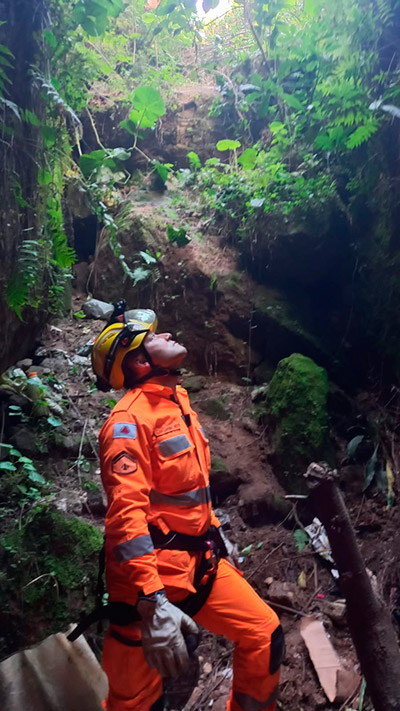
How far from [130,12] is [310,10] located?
4.13 metres

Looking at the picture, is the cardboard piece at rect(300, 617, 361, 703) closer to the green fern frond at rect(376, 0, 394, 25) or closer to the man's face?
the man's face

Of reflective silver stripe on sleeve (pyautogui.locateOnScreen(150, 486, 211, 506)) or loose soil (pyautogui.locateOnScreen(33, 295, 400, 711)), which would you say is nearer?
reflective silver stripe on sleeve (pyautogui.locateOnScreen(150, 486, 211, 506))

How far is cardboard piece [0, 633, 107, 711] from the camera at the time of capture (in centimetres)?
244

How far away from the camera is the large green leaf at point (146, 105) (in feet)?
14.9

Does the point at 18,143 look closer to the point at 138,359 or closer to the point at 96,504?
the point at 138,359

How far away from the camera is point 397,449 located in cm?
388

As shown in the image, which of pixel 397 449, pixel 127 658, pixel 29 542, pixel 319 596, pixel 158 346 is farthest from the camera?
pixel 397 449

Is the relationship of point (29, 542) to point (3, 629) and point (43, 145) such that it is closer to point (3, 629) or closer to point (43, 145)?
point (3, 629)

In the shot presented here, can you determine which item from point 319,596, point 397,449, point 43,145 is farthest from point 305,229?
point 319,596

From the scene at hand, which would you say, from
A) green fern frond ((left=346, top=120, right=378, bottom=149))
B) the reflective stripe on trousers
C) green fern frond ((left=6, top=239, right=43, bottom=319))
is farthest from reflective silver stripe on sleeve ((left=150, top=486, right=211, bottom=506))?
green fern frond ((left=346, top=120, right=378, bottom=149))

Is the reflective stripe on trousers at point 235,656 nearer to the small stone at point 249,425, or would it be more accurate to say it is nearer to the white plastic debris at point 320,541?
the white plastic debris at point 320,541

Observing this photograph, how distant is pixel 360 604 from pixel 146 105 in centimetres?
474

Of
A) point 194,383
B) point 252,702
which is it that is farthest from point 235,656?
point 194,383

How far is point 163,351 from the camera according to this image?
248cm
